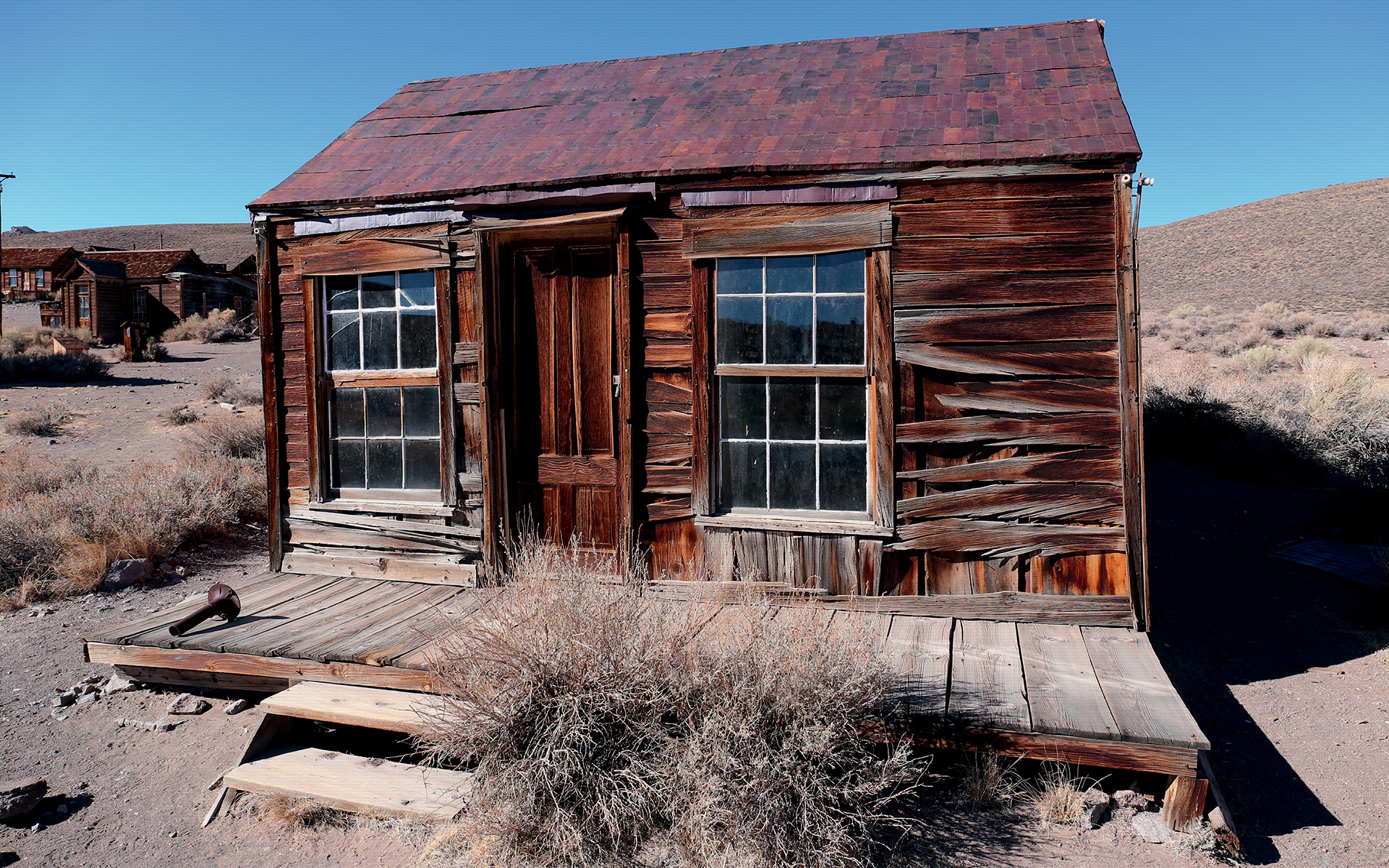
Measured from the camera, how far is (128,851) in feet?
11.4

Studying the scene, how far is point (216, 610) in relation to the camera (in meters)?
4.66

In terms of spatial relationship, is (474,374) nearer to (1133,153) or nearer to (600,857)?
(600,857)

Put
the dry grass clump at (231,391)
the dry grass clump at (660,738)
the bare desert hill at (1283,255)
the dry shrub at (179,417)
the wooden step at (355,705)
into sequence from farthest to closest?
the bare desert hill at (1283,255) < the dry grass clump at (231,391) < the dry shrub at (179,417) < the wooden step at (355,705) < the dry grass clump at (660,738)

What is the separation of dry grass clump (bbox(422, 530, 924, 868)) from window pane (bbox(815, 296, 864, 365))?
6.06 feet

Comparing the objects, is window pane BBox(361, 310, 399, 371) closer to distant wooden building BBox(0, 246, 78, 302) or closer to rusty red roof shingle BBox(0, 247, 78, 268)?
distant wooden building BBox(0, 246, 78, 302)


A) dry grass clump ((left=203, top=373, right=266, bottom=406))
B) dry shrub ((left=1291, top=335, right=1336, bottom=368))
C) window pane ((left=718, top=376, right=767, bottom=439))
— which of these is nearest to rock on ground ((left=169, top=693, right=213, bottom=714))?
window pane ((left=718, top=376, right=767, bottom=439))

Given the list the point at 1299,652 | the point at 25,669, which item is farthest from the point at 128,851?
the point at 1299,652

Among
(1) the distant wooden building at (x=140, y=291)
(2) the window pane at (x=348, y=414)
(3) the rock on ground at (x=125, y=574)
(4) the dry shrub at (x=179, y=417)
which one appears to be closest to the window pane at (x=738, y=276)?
(2) the window pane at (x=348, y=414)

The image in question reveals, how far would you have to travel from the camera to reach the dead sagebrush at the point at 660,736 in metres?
2.96

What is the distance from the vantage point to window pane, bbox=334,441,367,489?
560 centimetres

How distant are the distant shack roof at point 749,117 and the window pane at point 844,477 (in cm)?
163

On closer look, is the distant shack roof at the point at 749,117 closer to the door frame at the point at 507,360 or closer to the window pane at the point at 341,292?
the door frame at the point at 507,360

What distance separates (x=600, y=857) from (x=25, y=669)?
4493 millimetres

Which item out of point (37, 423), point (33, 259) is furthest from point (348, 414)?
point (33, 259)
